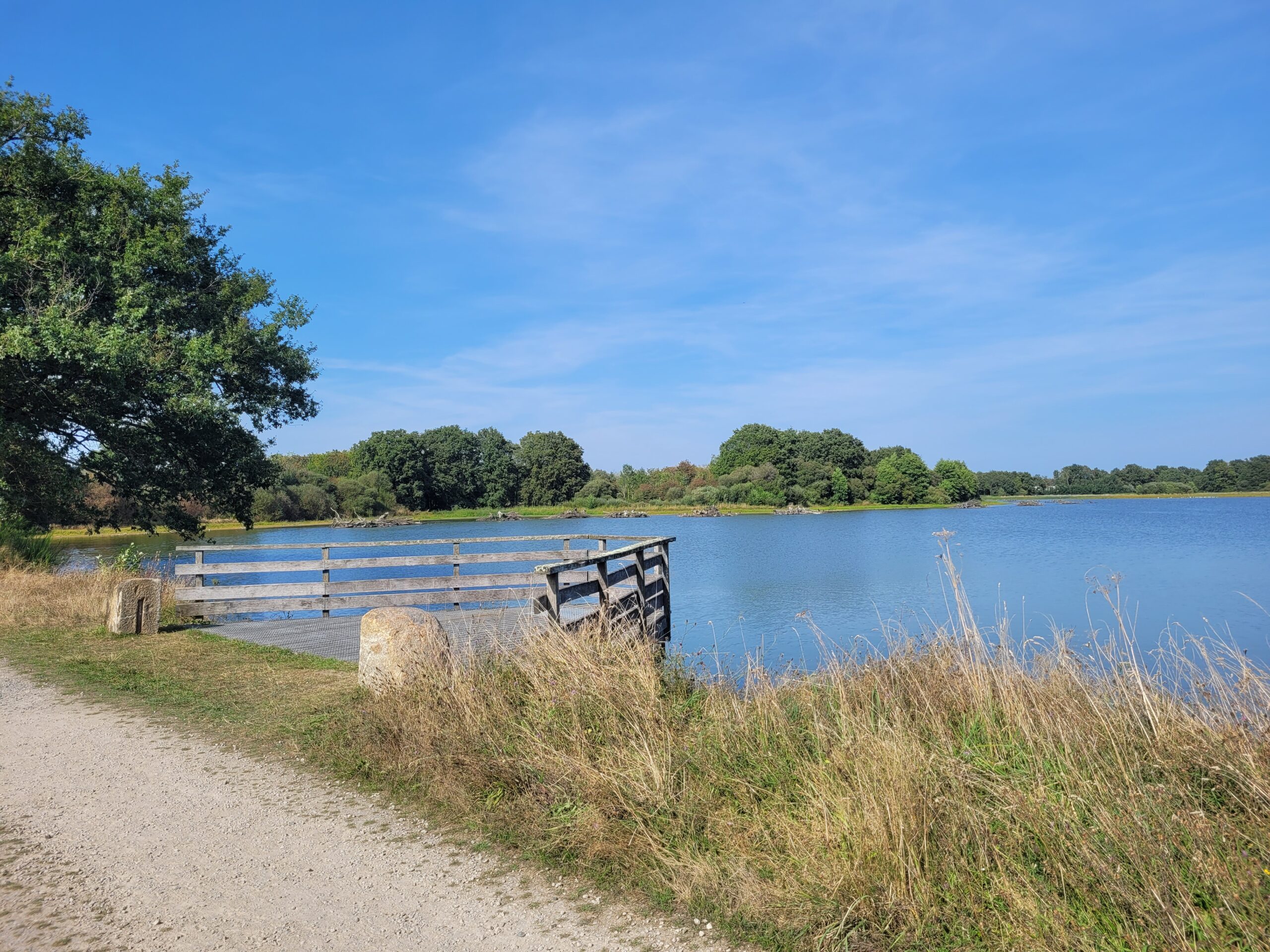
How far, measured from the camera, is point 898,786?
3826 millimetres

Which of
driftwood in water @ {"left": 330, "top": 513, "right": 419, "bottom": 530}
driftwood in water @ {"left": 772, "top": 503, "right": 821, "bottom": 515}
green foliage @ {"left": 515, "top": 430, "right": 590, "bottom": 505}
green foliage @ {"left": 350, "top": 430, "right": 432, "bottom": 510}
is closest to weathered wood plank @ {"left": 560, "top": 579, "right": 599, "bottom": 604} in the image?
driftwood in water @ {"left": 330, "top": 513, "right": 419, "bottom": 530}

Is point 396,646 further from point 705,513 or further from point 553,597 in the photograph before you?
point 705,513

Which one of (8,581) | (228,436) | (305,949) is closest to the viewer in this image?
(305,949)

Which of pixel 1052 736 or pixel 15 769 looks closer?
pixel 1052 736

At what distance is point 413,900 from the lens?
13.0 ft

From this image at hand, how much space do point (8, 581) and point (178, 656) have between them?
6862 millimetres

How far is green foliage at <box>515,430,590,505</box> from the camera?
108812mm

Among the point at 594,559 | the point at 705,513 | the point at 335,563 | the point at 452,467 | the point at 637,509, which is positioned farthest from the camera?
the point at 452,467

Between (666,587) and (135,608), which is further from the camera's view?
(666,587)

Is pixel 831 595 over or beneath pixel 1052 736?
beneath

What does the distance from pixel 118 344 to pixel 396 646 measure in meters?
11.6

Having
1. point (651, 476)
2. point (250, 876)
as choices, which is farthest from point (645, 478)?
point (250, 876)

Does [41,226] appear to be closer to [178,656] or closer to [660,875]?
[178,656]

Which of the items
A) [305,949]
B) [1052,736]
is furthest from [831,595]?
[305,949]
